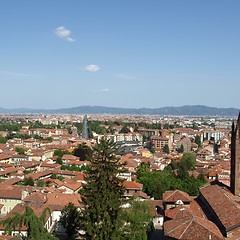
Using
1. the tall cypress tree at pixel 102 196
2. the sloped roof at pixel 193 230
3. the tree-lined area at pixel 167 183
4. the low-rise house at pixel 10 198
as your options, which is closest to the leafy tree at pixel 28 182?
→ the low-rise house at pixel 10 198

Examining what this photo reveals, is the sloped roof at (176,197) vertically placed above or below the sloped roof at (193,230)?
below

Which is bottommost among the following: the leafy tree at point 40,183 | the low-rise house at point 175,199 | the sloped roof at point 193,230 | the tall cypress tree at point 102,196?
the leafy tree at point 40,183

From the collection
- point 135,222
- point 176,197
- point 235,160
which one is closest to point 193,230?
point 135,222

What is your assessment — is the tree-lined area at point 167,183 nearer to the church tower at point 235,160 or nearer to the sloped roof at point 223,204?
the sloped roof at point 223,204

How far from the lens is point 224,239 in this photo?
61.2 feet

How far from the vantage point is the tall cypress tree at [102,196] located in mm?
19062

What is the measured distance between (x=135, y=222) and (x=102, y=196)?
11.9 feet

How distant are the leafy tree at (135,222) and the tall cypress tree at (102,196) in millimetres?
916

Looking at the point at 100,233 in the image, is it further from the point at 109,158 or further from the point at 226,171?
the point at 226,171

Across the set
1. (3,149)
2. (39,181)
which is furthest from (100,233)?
(3,149)

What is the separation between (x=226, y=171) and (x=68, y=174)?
2294cm

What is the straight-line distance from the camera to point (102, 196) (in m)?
19.6

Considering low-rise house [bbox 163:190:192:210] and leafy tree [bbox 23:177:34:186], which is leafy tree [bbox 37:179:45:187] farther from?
low-rise house [bbox 163:190:192:210]

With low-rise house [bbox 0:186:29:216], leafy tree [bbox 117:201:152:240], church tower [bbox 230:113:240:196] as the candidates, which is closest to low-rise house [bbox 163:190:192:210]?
church tower [bbox 230:113:240:196]
